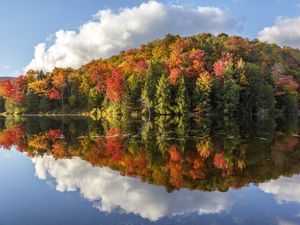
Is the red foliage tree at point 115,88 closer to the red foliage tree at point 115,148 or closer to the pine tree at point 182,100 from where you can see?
the pine tree at point 182,100

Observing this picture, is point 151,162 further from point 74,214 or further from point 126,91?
point 126,91

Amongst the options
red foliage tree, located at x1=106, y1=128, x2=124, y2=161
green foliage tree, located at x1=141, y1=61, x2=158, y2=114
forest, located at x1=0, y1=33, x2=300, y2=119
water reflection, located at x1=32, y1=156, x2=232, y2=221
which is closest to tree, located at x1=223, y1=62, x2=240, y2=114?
forest, located at x1=0, y1=33, x2=300, y2=119

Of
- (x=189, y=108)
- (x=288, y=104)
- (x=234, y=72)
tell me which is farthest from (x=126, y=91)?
(x=288, y=104)

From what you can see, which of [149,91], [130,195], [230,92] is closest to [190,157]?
[130,195]

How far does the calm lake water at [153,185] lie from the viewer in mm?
11414

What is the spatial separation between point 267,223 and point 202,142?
1639 cm

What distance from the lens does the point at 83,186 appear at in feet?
49.7

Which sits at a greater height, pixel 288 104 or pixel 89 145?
pixel 288 104

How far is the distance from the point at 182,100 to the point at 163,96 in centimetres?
391

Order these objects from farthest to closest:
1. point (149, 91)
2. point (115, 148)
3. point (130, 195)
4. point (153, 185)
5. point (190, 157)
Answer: point (149, 91) < point (115, 148) < point (190, 157) < point (153, 185) < point (130, 195)

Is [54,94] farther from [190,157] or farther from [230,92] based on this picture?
[190,157]

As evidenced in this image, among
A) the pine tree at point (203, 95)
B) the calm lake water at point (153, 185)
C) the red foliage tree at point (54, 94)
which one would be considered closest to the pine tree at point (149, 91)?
the pine tree at point (203, 95)

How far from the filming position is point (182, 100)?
218ft

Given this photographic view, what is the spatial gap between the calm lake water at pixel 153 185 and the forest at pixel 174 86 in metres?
43.8
